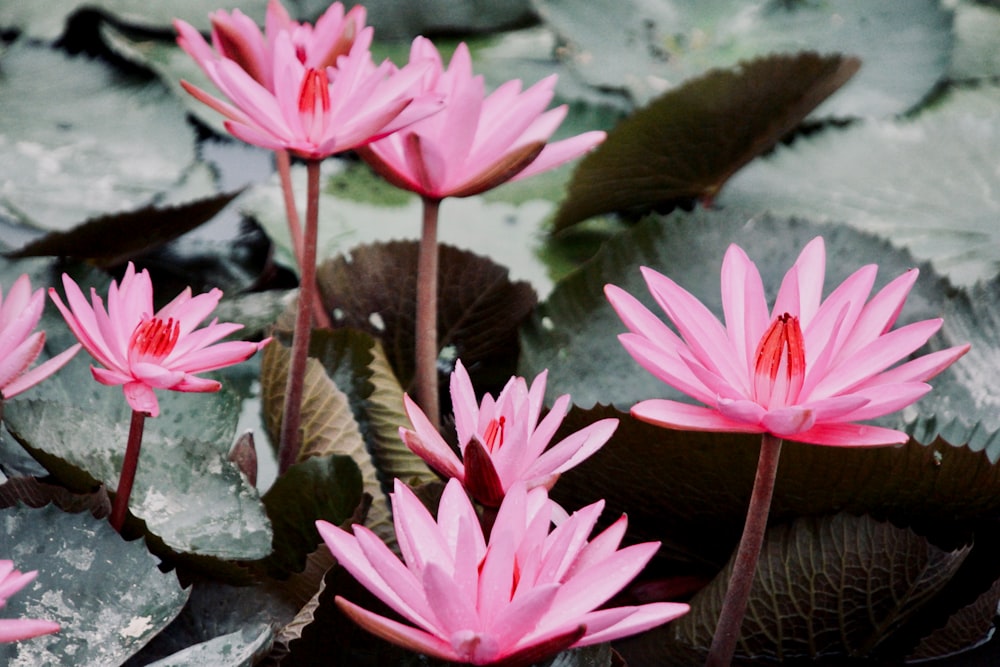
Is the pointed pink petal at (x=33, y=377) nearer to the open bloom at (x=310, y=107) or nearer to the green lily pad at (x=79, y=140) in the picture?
the open bloom at (x=310, y=107)

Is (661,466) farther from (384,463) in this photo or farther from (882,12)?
(882,12)

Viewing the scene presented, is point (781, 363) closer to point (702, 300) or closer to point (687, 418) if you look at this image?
point (687, 418)

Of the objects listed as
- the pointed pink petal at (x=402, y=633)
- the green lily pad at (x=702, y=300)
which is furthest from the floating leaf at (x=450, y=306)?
the pointed pink petal at (x=402, y=633)

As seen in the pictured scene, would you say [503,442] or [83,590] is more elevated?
[503,442]

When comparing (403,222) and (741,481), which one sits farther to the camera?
(403,222)

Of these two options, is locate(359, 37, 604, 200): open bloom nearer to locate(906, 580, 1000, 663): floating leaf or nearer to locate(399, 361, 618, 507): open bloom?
locate(399, 361, 618, 507): open bloom

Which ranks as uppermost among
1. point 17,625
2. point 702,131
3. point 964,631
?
point 702,131

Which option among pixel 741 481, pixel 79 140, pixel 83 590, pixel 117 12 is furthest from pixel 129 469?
pixel 117 12
